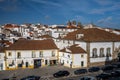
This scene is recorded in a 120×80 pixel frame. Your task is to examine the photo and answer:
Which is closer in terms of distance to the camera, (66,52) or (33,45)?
(66,52)

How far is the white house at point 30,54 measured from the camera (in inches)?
2322

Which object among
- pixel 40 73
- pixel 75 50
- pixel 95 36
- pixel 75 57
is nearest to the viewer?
pixel 40 73

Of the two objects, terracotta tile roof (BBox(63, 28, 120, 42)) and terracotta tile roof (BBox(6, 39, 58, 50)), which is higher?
terracotta tile roof (BBox(63, 28, 120, 42))

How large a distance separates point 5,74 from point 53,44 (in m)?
19.3

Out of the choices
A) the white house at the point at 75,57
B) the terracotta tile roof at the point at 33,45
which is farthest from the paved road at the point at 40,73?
the terracotta tile roof at the point at 33,45

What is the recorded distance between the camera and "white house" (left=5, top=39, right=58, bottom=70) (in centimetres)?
5898

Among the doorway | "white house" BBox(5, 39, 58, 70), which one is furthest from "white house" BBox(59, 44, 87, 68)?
the doorway

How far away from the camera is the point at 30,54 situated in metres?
61.0

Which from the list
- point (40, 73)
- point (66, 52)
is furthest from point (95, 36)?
point (40, 73)

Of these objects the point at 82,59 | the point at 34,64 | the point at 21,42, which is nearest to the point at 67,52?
the point at 82,59

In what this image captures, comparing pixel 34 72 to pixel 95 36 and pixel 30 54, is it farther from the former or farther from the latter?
pixel 95 36

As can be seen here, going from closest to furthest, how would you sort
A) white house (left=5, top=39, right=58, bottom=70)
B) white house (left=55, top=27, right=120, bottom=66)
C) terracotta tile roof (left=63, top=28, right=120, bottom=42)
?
white house (left=5, top=39, right=58, bottom=70), white house (left=55, top=27, right=120, bottom=66), terracotta tile roof (left=63, top=28, right=120, bottom=42)

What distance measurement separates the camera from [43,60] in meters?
62.6

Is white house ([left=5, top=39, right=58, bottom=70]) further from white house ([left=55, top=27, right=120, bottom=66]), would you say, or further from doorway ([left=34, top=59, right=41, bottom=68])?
white house ([left=55, top=27, right=120, bottom=66])
